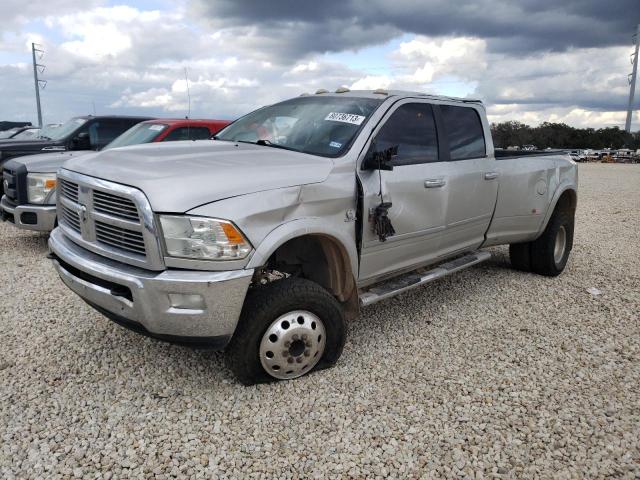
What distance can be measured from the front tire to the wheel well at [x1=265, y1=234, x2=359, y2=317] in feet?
0.91

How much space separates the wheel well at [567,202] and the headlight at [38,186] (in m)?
6.05

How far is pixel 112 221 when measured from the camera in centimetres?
300

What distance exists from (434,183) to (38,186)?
4906mm

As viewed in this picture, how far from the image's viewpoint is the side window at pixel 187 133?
742 cm

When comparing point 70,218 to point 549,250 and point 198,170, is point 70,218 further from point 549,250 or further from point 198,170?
point 549,250

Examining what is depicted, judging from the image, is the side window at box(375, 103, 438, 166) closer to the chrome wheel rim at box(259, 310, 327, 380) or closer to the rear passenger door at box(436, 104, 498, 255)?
the rear passenger door at box(436, 104, 498, 255)

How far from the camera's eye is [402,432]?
2.95m

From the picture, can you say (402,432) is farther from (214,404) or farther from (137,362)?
(137,362)

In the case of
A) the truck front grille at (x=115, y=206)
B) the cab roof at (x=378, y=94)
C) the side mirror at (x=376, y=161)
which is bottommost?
the truck front grille at (x=115, y=206)

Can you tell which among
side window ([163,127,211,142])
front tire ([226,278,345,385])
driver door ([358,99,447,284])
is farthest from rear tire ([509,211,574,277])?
side window ([163,127,211,142])

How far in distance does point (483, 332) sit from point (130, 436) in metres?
2.88

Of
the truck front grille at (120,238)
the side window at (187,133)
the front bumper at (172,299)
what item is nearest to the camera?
the front bumper at (172,299)

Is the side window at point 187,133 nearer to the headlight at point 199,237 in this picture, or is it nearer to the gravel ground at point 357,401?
the gravel ground at point 357,401

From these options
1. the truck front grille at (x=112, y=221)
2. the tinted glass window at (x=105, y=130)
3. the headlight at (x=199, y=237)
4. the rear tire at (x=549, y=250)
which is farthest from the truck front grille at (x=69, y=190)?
the tinted glass window at (x=105, y=130)
